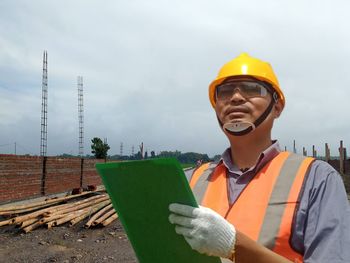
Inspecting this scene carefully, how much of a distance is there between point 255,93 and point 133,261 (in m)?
6.00

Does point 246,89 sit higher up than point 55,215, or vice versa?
point 246,89

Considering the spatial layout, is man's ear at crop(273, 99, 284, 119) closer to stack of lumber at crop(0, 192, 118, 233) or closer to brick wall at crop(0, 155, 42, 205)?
stack of lumber at crop(0, 192, 118, 233)

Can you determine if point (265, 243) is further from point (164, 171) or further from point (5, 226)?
point (5, 226)

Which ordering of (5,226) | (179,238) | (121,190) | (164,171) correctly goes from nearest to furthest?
(164,171) → (179,238) → (121,190) → (5,226)

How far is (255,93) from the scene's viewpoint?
7.22ft

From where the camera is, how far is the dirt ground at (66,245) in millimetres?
7570

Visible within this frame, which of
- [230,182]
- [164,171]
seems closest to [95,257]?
[230,182]

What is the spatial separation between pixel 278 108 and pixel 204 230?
1.07 m

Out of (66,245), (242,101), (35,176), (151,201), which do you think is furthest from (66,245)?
(35,176)

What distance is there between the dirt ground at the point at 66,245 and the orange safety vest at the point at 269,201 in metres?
5.79

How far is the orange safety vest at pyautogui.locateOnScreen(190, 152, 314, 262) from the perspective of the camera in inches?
68.5

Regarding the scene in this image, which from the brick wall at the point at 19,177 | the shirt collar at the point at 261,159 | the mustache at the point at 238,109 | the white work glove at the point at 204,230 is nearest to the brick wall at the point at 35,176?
the brick wall at the point at 19,177

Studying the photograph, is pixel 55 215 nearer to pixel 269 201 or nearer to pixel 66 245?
pixel 66 245

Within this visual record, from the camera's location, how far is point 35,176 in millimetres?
16219
